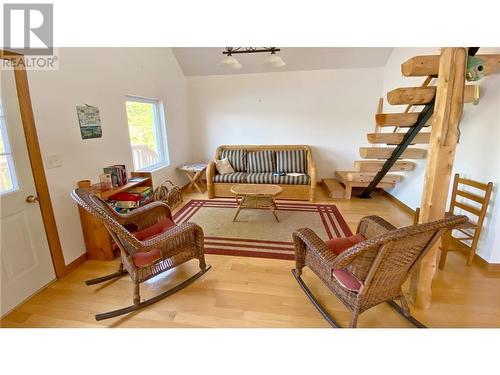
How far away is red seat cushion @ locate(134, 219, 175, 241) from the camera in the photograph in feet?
6.78

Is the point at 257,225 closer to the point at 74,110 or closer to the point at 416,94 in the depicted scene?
the point at 416,94

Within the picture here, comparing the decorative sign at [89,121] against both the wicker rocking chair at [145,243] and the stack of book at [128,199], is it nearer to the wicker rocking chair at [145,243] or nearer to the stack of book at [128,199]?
the stack of book at [128,199]

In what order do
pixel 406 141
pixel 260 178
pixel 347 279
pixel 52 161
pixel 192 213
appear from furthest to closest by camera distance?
pixel 260 178 < pixel 192 213 < pixel 406 141 < pixel 52 161 < pixel 347 279

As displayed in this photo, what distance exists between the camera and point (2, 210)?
1.70m

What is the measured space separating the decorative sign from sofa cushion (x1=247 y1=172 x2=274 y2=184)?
2389 mm

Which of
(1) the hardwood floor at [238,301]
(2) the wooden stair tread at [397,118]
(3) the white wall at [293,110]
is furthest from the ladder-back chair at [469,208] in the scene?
(3) the white wall at [293,110]

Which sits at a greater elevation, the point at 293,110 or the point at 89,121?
the point at 293,110

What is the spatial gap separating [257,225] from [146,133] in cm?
242

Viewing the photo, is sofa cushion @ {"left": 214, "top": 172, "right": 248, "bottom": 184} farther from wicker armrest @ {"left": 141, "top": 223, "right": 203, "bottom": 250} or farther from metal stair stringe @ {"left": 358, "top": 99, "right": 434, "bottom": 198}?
wicker armrest @ {"left": 141, "top": 223, "right": 203, "bottom": 250}

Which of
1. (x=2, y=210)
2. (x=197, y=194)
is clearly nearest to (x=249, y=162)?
(x=197, y=194)

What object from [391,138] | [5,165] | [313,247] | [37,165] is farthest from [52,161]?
[391,138]

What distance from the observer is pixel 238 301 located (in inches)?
72.2
